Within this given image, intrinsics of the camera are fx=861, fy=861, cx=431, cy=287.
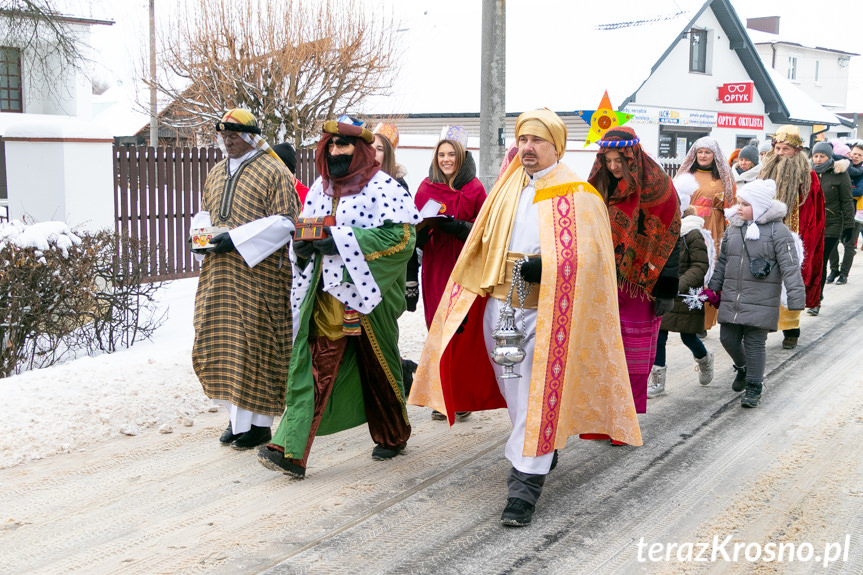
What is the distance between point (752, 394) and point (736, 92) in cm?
2693

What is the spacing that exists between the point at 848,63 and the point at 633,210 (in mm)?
56533

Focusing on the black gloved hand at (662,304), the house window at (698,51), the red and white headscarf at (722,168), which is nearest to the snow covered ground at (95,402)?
the black gloved hand at (662,304)

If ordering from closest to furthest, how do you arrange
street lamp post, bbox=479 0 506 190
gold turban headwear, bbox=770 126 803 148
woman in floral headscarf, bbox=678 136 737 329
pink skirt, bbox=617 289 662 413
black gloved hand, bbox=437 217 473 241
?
pink skirt, bbox=617 289 662 413 < black gloved hand, bbox=437 217 473 241 < woman in floral headscarf, bbox=678 136 737 329 < gold turban headwear, bbox=770 126 803 148 < street lamp post, bbox=479 0 506 190

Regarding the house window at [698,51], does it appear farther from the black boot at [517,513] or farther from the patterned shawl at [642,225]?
the black boot at [517,513]

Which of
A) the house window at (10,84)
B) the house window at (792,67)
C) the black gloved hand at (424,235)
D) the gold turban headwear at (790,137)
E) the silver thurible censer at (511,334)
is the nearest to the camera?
the silver thurible censer at (511,334)

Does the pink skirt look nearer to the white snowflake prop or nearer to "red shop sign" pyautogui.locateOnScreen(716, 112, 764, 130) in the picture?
the white snowflake prop

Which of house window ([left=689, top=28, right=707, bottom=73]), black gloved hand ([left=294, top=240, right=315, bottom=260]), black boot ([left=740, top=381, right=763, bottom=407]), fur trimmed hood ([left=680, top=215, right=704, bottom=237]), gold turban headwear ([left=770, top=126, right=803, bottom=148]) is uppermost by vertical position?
house window ([left=689, top=28, right=707, bottom=73])

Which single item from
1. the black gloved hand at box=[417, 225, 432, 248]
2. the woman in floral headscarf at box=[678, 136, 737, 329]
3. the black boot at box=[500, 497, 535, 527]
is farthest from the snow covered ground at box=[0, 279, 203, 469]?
the woman in floral headscarf at box=[678, 136, 737, 329]

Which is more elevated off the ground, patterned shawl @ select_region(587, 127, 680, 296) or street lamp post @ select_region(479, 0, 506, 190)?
street lamp post @ select_region(479, 0, 506, 190)

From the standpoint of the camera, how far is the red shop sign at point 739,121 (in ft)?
103

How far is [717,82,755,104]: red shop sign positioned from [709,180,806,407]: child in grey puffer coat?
85.1 feet

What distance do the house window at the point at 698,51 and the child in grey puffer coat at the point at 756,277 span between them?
25.6 meters

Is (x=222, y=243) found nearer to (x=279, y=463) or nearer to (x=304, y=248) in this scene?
(x=304, y=248)

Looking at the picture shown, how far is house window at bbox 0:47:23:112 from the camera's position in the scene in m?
28.0
